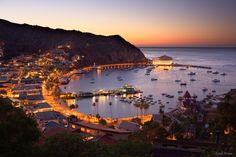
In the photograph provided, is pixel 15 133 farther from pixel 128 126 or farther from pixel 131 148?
pixel 128 126

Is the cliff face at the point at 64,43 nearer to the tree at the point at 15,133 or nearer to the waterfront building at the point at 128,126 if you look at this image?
the waterfront building at the point at 128,126

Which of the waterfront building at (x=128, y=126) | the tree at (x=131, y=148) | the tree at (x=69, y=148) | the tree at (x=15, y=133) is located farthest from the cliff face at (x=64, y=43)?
the tree at (x=69, y=148)

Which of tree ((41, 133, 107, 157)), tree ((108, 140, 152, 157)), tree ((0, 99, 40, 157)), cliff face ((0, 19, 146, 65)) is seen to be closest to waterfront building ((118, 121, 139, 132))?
tree ((108, 140, 152, 157))

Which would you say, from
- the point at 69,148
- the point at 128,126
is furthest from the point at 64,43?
the point at 69,148

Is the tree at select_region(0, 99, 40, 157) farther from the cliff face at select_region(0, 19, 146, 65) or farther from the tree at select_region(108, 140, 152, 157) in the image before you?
the cliff face at select_region(0, 19, 146, 65)

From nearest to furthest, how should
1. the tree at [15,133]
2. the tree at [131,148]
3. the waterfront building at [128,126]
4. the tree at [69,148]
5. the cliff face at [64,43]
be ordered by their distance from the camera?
the tree at [15,133] < the tree at [69,148] < the tree at [131,148] < the waterfront building at [128,126] < the cliff face at [64,43]

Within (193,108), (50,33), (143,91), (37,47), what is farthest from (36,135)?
(50,33)

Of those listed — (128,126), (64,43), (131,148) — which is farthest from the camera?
(64,43)
